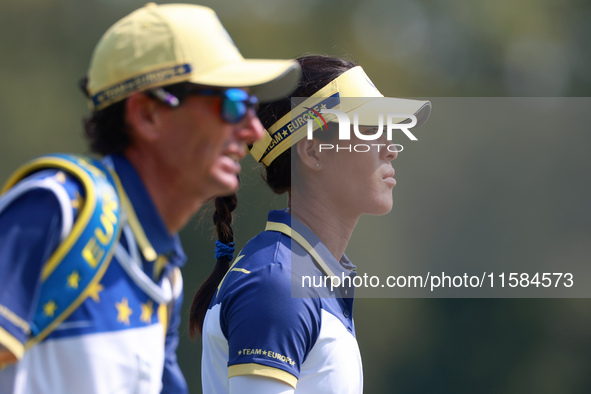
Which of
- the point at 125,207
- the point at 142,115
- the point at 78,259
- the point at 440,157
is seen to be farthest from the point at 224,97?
the point at 440,157

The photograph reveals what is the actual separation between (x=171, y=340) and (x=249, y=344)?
1.69 feet

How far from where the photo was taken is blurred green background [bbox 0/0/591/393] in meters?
5.31

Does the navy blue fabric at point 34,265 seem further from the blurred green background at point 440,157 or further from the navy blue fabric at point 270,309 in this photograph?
the blurred green background at point 440,157

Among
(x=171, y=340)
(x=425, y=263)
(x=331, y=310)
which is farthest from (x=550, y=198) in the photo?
(x=171, y=340)

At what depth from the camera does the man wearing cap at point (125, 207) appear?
5.68ft

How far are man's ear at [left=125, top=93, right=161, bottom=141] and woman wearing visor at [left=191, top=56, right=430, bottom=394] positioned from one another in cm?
90

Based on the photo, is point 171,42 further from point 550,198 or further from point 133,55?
point 550,198

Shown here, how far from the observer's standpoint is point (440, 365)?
9.20 m

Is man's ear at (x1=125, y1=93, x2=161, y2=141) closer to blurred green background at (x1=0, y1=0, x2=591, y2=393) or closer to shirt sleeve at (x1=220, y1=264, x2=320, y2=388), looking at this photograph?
shirt sleeve at (x1=220, y1=264, x2=320, y2=388)

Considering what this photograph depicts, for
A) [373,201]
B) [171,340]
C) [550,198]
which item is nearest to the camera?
[171,340]

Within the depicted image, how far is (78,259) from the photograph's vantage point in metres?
1.75

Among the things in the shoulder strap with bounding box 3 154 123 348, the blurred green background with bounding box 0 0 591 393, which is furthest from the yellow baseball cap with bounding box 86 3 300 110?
the blurred green background with bounding box 0 0 591 393

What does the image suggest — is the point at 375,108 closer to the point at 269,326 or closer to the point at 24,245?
the point at 269,326

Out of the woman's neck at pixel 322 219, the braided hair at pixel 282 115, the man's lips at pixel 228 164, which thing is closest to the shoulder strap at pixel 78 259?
the man's lips at pixel 228 164
